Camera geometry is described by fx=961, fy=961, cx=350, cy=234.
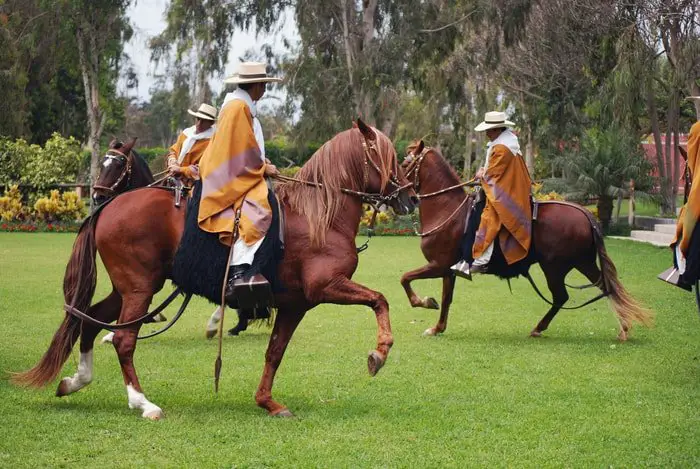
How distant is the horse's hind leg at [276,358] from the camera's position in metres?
7.46

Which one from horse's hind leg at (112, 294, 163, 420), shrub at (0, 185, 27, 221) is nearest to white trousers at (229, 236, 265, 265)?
horse's hind leg at (112, 294, 163, 420)

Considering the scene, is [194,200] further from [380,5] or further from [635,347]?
[380,5]

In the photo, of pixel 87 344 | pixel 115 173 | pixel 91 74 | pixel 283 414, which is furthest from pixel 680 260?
pixel 91 74

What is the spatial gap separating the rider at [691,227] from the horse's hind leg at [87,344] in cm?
503

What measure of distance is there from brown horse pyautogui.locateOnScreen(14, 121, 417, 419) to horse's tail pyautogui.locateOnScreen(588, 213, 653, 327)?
4.62 m

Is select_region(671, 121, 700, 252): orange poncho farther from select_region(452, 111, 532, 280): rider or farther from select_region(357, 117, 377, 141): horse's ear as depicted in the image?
select_region(357, 117, 377, 141): horse's ear

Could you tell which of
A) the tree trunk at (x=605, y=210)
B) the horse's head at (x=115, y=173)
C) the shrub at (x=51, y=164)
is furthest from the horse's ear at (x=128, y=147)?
the shrub at (x=51, y=164)

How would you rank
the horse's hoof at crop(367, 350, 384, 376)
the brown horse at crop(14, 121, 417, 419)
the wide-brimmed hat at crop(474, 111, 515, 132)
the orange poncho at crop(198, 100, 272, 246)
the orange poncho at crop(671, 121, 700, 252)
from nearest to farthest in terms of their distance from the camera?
the horse's hoof at crop(367, 350, 384, 376) → the orange poncho at crop(198, 100, 272, 246) → the brown horse at crop(14, 121, 417, 419) → the orange poncho at crop(671, 121, 700, 252) → the wide-brimmed hat at crop(474, 111, 515, 132)

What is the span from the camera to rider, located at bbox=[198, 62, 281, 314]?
725 centimetres

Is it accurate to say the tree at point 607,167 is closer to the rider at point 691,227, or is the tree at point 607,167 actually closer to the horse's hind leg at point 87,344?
the rider at point 691,227

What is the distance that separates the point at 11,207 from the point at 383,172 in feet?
87.9

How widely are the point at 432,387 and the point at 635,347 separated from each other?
138 inches

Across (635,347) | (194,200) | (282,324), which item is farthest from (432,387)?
(635,347)

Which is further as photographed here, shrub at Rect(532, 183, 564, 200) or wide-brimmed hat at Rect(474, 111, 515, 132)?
shrub at Rect(532, 183, 564, 200)
